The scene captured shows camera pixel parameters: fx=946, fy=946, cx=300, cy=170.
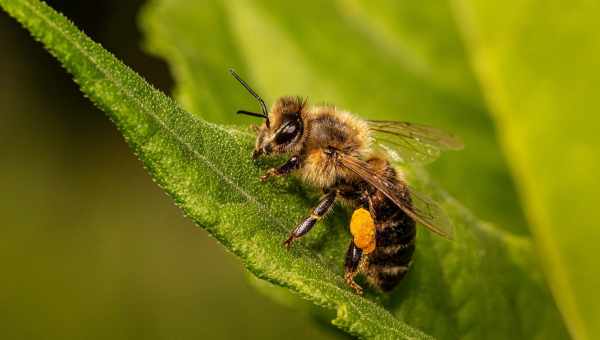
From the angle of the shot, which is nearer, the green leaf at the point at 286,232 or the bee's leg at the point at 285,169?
the green leaf at the point at 286,232

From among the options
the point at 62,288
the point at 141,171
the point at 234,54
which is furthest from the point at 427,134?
the point at 141,171

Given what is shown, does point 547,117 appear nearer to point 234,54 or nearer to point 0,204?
point 234,54

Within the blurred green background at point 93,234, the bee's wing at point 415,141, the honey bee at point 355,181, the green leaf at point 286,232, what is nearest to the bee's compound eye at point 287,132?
the honey bee at point 355,181

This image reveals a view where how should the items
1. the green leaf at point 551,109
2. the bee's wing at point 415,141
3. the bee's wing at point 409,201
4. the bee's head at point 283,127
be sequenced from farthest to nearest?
the green leaf at point 551,109 → the bee's wing at point 415,141 → the bee's head at point 283,127 → the bee's wing at point 409,201

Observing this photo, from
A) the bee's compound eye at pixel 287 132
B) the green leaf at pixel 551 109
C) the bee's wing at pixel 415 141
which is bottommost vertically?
the bee's compound eye at pixel 287 132

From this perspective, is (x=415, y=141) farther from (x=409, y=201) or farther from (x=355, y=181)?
(x=409, y=201)

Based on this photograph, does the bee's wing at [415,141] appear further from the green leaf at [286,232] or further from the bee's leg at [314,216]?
the bee's leg at [314,216]

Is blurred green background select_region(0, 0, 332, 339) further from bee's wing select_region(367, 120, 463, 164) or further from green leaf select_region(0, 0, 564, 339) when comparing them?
green leaf select_region(0, 0, 564, 339)
